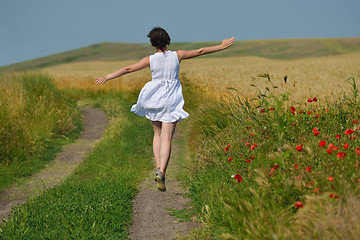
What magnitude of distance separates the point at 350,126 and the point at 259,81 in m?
6.42

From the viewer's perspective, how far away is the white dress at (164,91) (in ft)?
19.4

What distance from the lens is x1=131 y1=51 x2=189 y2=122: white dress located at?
591 centimetres

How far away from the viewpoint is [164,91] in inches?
233

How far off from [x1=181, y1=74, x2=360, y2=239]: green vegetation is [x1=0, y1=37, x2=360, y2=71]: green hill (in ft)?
176

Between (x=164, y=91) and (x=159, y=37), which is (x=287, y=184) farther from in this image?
(x=159, y=37)

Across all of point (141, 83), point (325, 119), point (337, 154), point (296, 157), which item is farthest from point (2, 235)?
point (141, 83)

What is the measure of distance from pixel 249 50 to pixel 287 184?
7741 cm

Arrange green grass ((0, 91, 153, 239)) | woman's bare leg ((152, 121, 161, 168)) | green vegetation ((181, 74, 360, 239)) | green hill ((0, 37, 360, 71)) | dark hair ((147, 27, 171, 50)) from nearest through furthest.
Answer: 1. green vegetation ((181, 74, 360, 239))
2. green grass ((0, 91, 153, 239))
3. dark hair ((147, 27, 171, 50))
4. woman's bare leg ((152, 121, 161, 168))
5. green hill ((0, 37, 360, 71))

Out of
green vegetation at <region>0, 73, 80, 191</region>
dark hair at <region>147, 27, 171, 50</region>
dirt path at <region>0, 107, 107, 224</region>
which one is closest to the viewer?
dark hair at <region>147, 27, 171, 50</region>

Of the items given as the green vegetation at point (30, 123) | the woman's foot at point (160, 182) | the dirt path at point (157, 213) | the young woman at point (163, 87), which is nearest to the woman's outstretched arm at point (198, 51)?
A: the young woman at point (163, 87)

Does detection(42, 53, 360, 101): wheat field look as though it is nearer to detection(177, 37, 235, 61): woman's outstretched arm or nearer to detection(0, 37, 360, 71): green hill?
detection(177, 37, 235, 61): woman's outstretched arm

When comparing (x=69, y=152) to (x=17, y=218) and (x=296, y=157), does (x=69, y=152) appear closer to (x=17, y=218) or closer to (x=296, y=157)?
(x=17, y=218)

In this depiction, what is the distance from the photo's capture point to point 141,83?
70.4 ft

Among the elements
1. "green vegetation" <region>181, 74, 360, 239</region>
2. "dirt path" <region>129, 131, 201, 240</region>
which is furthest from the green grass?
"green vegetation" <region>181, 74, 360, 239</region>
